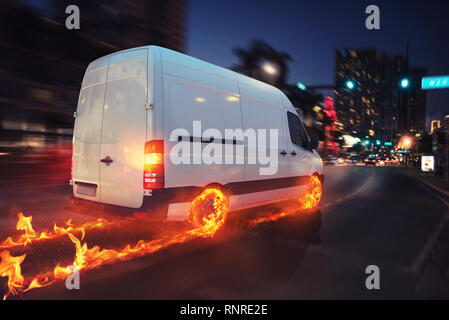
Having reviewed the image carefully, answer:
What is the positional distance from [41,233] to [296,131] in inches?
196

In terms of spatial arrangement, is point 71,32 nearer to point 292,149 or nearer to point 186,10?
point 292,149

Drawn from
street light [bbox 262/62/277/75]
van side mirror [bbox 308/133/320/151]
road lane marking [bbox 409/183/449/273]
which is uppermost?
street light [bbox 262/62/277/75]

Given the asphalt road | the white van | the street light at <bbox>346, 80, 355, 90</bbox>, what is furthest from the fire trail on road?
the street light at <bbox>346, 80, 355, 90</bbox>

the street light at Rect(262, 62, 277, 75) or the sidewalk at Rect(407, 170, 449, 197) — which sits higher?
the street light at Rect(262, 62, 277, 75)

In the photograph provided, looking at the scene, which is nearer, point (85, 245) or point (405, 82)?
point (85, 245)

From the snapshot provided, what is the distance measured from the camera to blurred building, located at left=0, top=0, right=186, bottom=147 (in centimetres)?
1284

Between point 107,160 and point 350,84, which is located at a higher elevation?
point 350,84

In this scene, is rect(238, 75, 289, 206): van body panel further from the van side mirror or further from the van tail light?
the van tail light

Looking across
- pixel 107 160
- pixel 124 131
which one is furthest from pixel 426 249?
pixel 107 160

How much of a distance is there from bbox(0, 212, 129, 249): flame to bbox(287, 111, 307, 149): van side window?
368cm

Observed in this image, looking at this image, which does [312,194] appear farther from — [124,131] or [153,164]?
[124,131]

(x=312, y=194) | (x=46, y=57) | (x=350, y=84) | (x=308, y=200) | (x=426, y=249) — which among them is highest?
(x=46, y=57)

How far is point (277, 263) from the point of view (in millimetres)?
3678
